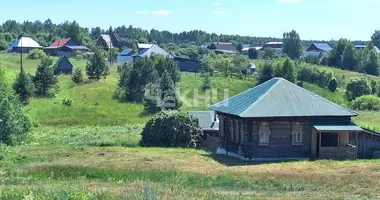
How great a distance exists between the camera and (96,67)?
69.4m

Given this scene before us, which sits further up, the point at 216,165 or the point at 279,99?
the point at 279,99

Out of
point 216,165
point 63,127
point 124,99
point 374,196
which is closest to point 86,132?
point 63,127

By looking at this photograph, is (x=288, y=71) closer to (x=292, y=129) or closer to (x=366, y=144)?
(x=366, y=144)

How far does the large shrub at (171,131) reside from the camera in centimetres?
3897

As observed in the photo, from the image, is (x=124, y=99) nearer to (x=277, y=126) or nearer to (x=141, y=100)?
(x=141, y=100)

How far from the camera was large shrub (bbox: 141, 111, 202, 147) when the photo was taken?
39.0 meters

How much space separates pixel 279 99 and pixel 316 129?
3.09 metres

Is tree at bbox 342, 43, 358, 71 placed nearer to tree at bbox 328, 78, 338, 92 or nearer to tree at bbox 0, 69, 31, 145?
tree at bbox 328, 78, 338, 92

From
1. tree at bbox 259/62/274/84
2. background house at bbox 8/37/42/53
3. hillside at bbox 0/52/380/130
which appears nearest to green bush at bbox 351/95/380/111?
hillside at bbox 0/52/380/130

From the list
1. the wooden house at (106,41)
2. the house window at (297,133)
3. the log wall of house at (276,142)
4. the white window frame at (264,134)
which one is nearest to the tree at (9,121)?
the log wall of house at (276,142)

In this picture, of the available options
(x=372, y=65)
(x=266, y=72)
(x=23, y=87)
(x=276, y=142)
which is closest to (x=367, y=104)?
(x=266, y=72)

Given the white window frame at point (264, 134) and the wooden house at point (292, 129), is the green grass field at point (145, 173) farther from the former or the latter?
the white window frame at point (264, 134)

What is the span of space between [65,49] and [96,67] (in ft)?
150

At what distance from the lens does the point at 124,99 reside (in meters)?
62.3
